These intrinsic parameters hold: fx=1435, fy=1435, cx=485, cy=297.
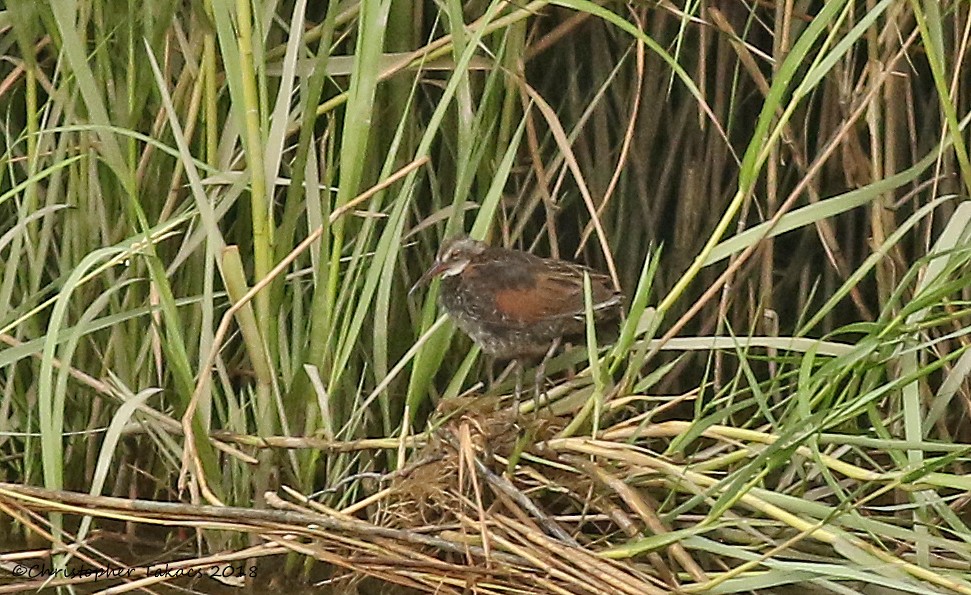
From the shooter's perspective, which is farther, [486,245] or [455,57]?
[486,245]

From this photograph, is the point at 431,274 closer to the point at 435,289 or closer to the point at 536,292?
the point at 435,289

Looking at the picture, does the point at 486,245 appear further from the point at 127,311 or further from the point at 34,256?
the point at 34,256

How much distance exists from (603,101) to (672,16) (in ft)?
0.61

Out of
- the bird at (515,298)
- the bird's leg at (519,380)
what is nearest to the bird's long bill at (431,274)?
the bird at (515,298)

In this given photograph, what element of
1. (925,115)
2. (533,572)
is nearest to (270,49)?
(533,572)

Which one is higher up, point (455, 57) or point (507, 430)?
point (455, 57)

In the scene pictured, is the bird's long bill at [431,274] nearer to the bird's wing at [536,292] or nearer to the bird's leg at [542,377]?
the bird's wing at [536,292]

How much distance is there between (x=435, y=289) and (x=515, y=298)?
0.41 feet

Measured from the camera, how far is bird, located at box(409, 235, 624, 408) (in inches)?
82.2

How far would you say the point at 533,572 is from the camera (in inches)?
70.9

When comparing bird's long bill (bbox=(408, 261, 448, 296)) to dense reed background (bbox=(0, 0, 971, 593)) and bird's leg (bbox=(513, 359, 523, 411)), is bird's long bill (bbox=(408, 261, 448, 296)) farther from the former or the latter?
bird's leg (bbox=(513, 359, 523, 411))

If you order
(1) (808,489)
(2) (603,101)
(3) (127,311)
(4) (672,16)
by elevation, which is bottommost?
Answer: (1) (808,489)

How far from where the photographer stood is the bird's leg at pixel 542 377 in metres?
2.07

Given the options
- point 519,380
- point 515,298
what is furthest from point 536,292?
point 519,380
